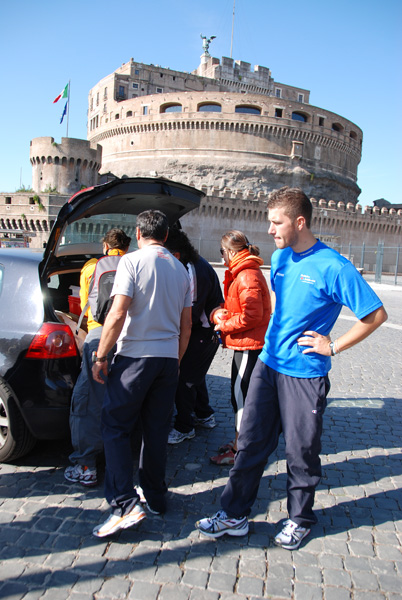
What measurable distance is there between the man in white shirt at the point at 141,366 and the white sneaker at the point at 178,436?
1.10 metres

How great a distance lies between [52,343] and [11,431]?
0.69 m

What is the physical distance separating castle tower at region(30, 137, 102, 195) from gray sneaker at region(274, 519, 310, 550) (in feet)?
141

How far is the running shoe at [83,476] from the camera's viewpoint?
3.11 meters

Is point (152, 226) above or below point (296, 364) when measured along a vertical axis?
above

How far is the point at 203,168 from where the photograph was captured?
48.9 metres

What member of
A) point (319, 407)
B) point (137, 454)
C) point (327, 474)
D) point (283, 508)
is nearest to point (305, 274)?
point (319, 407)

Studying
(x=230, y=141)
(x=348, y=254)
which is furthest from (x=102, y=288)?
(x=230, y=141)

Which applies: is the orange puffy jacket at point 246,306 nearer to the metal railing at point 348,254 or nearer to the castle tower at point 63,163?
the metal railing at point 348,254

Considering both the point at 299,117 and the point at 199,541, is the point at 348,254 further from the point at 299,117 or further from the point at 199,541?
the point at 199,541

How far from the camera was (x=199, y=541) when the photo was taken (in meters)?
2.57

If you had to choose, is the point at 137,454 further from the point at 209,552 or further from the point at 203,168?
the point at 203,168

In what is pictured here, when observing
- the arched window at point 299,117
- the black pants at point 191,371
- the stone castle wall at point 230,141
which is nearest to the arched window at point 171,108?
the stone castle wall at point 230,141

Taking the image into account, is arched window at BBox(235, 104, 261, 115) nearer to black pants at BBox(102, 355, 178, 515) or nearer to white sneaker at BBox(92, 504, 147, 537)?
black pants at BBox(102, 355, 178, 515)

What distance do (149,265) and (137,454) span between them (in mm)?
1747
